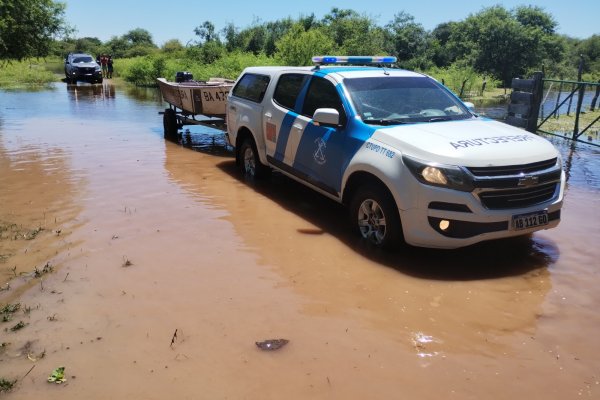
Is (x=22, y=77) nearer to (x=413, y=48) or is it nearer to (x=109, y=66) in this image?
(x=109, y=66)

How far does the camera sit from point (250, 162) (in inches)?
326

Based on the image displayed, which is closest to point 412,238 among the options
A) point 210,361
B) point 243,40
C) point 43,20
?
point 210,361

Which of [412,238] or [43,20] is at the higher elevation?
[43,20]

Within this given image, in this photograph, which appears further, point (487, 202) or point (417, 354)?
point (487, 202)

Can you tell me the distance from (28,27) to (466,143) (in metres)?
22.8

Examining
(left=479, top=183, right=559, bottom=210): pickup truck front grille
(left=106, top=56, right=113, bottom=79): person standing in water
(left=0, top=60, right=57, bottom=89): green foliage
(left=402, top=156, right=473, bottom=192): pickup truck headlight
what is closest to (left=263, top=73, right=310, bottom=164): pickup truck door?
(left=402, top=156, right=473, bottom=192): pickup truck headlight

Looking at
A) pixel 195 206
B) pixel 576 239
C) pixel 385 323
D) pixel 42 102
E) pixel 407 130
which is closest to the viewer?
pixel 385 323

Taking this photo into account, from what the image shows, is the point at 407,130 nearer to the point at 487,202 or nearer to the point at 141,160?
the point at 487,202

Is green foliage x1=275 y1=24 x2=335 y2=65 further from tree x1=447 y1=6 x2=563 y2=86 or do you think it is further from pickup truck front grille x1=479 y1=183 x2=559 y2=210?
tree x1=447 y1=6 x2=563 y2=86

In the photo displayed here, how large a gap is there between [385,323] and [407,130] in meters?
2.12

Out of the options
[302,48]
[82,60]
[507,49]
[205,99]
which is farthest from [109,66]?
[507,49]

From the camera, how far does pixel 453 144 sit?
15.6 ft

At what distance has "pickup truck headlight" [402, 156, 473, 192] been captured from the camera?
14.9 feet

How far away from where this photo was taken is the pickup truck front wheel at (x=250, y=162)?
26.2 ft
